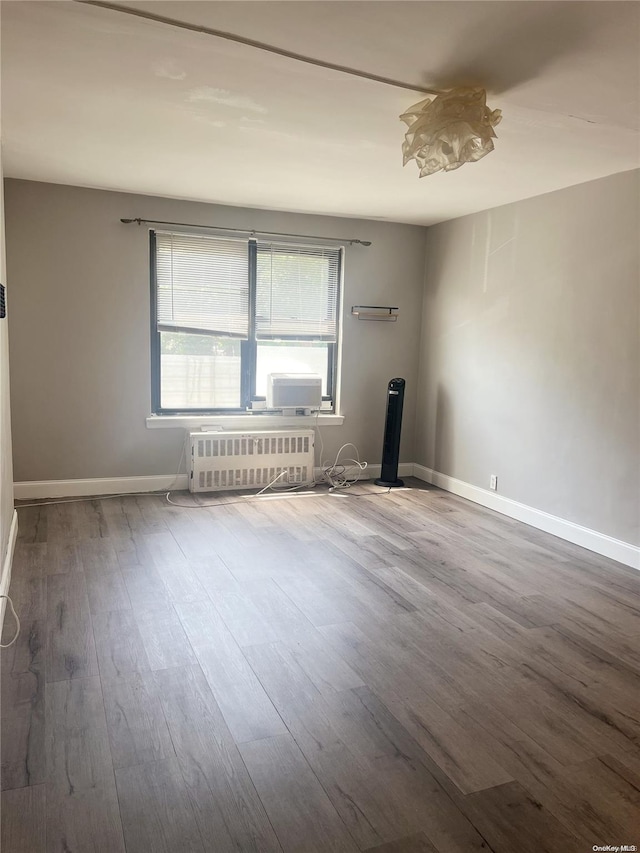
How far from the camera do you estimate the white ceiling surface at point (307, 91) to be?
2.04m

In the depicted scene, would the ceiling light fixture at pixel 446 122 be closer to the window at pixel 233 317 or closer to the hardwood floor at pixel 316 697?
the hardwood floor at pixel 316 697

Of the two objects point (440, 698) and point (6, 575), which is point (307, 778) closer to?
point (440, 698)

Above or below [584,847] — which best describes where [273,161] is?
above

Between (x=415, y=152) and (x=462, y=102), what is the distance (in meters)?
0.27

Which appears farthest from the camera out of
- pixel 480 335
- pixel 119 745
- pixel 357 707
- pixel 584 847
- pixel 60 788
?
pixel 480 335

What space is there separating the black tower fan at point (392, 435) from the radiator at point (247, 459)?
2.27 feet

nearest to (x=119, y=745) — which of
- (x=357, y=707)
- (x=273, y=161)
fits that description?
(x=357, y=707)

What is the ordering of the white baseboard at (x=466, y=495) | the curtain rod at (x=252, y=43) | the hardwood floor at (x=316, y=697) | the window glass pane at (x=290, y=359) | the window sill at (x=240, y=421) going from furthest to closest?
the window glass pane at (x=290, y=359) < the window sill at (x=240, y=421) < the white baseboard at (x=466, y=495) < the curtain rod at (x=252, y=43) < the hardwood floor at (x=316, y=697)

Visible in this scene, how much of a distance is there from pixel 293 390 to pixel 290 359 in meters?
0.35

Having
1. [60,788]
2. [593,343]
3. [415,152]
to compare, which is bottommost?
[60,788]

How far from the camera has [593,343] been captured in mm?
4039

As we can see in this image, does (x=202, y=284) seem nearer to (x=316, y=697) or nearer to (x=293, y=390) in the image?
(x=293, y=390)

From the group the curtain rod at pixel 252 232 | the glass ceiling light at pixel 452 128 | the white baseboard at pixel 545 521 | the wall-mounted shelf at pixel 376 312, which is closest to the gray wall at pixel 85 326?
the curtain rod at pixel 252 232

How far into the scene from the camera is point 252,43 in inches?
87.7
